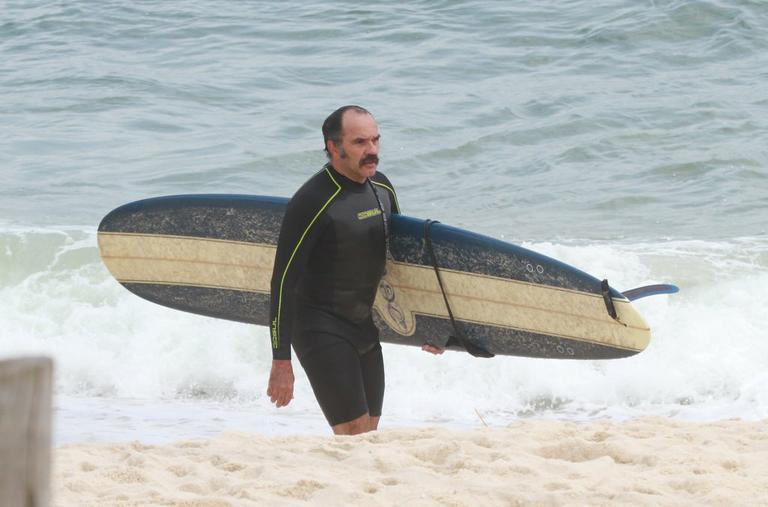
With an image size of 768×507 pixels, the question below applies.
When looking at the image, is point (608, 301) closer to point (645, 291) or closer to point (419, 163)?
point (645, 291)

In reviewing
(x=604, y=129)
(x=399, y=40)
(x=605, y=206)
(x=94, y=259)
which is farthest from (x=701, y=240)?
(x=399, y=40)

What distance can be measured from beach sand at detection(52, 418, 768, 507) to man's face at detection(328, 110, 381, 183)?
102 centimetres

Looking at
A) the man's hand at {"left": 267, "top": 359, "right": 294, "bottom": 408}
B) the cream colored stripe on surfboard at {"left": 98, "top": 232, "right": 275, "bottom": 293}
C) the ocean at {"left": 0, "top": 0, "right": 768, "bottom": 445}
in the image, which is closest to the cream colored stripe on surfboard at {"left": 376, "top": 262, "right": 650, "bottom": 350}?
the cream colored stripe on surfboard at {"left": 98, "top": 232, "right": 275, "bottom": 293}

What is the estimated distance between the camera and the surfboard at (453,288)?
183 inches

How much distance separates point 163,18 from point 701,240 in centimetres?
1017

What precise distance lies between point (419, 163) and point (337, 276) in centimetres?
764

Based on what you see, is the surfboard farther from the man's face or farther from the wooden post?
the wooden post

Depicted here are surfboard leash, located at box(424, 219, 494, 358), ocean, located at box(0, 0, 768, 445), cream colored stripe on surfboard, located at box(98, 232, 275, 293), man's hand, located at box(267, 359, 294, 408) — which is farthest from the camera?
ocean, located at box(0, 0, 768, 445)

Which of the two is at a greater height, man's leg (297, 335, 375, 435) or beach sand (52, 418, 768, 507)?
man's leg (297, 335, 375, 435)

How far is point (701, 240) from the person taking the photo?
9531 millimetres

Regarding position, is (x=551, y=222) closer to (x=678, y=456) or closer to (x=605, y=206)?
(x=605, y=206)

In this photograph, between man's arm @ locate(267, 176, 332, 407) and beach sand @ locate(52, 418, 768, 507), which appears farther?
man's arm @ locate(267, 176, 332, 407)

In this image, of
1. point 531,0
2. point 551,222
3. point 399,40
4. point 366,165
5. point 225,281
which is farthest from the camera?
point 531,0

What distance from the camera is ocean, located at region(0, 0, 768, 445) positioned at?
7285mm
